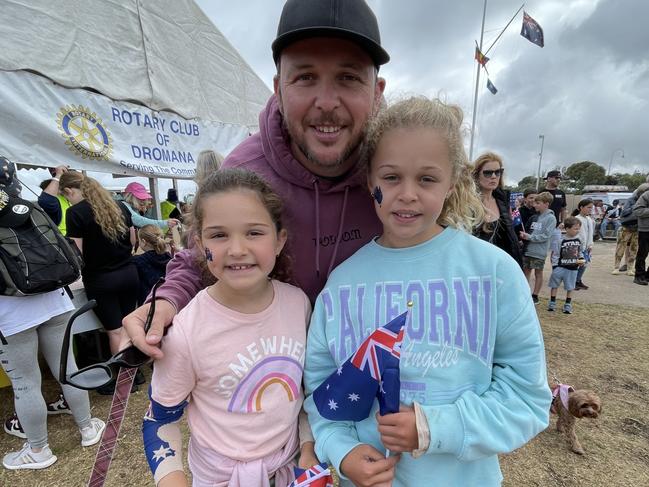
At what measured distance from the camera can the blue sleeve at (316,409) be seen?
1.18m

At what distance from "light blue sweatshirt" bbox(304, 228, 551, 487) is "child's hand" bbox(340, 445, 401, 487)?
34mm

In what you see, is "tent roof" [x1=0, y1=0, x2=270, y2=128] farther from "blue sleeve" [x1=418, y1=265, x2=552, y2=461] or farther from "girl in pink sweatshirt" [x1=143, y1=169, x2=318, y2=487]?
"blue sleeve" [x1=418, y1=265, x2=552, y2=461]

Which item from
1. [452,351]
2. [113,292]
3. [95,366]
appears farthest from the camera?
[113,292]

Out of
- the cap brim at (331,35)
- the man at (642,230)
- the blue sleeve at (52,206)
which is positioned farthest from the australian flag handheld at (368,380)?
the man at (642,230)

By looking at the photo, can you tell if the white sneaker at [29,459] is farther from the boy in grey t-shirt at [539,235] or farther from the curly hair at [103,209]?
the boy in grey t-shirt at [539,235]

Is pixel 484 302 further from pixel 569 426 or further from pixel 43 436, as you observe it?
pixel 43 436

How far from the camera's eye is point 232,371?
50.6 inches

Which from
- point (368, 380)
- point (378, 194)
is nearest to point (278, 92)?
point (378, 194)

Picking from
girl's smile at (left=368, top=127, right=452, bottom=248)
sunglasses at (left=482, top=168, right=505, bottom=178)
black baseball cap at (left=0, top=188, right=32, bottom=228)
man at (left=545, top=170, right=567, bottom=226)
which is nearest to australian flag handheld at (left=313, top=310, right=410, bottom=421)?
girl's smile at (left=368, top=127, right=452, bottom=248)

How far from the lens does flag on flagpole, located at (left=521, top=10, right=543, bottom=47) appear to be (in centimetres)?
1542

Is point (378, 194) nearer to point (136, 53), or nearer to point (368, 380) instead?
point (368, 380)

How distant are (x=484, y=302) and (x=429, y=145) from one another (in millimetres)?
555

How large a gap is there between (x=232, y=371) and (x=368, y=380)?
513 mm

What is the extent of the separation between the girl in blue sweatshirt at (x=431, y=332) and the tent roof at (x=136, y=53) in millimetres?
4530
